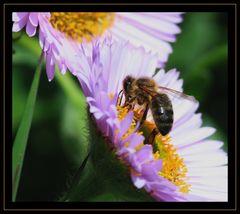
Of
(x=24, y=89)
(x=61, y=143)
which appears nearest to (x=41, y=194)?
(x=61, y=143)

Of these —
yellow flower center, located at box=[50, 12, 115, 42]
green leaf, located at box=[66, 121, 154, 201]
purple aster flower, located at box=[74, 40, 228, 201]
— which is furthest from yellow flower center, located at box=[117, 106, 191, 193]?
yellow flower center, located at box=[50, 12, 115, 42]

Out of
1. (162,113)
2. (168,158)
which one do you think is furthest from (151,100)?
(168,158)

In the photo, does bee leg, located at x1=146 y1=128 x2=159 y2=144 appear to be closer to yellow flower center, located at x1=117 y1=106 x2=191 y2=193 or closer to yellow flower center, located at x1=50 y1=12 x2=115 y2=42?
yellow flower center, located at x1=117 y1=106 x2=191 y2=193

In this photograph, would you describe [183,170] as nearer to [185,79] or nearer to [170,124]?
[170,124]

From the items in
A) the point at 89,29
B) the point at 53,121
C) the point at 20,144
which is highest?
the point at 89,29

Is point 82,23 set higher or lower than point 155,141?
higher

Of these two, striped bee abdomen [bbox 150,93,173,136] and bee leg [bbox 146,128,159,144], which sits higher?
striped bee abdomen [bbox 150,93,173,136]

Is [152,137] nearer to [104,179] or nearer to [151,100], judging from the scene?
[151,100]
